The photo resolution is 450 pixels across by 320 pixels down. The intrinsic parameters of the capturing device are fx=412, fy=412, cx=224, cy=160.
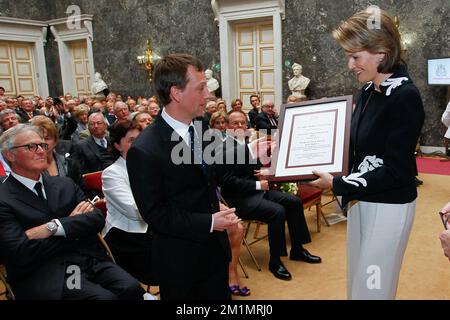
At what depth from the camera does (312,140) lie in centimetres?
210

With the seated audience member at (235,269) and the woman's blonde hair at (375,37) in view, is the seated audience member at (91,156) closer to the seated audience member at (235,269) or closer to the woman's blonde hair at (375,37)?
the seated audience member at (235,269)

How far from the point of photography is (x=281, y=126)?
224cm

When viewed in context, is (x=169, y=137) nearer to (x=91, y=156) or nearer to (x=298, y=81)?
(x=91, y=156)

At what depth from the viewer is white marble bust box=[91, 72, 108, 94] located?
44.9ft

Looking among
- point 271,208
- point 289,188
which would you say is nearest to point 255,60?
point 289,188

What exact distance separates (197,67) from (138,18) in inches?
473

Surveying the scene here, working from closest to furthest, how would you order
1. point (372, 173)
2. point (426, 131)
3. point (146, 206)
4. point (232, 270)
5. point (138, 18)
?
point (146, 206) → point (372, 173) → point (232, 270) → point (426, 131) → point (138, 18)

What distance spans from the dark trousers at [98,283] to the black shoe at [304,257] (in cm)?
196

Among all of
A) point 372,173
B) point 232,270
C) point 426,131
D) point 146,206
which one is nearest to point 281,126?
point 372,173

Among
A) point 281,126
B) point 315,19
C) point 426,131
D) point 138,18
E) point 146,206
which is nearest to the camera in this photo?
point 146,206

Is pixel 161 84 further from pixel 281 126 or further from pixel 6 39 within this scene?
pixel 6 39

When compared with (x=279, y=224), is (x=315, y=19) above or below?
above

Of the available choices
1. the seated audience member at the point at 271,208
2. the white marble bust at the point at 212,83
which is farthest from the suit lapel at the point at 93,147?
the white marble bust at the point at 212,83

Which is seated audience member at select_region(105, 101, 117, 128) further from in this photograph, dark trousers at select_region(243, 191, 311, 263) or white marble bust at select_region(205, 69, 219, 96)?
dark trousers at select_region(243, 191, 311, 263)
